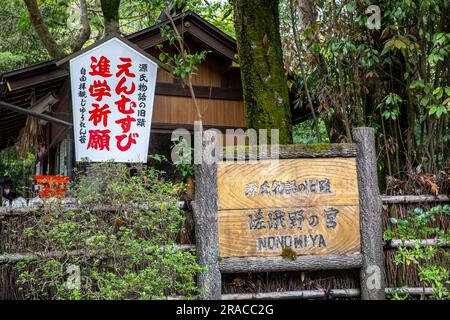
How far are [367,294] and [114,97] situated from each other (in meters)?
3.75

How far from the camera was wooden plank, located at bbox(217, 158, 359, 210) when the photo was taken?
4766 millimetres

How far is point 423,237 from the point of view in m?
5.07

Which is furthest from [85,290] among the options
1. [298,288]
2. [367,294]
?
[367,294]

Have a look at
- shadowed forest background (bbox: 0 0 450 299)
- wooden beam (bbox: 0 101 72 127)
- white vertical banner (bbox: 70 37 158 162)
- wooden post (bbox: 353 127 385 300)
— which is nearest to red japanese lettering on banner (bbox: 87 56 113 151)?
white vertical banner (bbox: 70 37 158 162)

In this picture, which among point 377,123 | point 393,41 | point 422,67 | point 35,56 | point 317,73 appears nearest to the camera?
point 393,41

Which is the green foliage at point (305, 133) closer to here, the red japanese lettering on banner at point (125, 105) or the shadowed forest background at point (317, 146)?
the shadowed forest background at point (317, 146)

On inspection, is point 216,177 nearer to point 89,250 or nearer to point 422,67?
point 89,250

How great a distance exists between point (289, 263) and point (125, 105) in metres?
3.00

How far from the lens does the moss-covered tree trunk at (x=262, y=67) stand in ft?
17.9

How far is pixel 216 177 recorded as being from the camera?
4.77m

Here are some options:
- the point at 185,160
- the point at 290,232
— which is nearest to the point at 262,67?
the point at 185,160

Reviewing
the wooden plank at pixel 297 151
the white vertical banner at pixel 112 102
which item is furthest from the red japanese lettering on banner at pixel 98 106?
the wooden plank at pixel 297 151

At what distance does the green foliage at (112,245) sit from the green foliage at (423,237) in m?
1.94

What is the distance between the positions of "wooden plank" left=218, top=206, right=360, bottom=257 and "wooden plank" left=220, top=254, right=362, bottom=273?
0.05 meters
